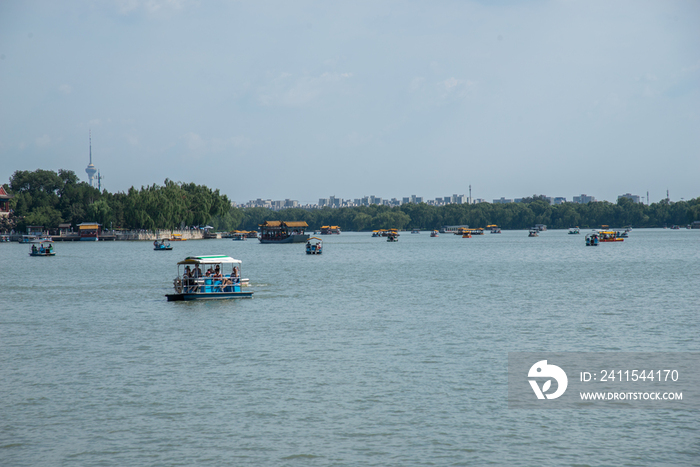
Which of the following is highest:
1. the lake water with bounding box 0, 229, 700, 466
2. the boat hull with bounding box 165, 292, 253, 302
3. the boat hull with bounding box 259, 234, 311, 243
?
the boat hull with bounding box 259, 234, 311, 243

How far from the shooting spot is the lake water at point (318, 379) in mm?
17125

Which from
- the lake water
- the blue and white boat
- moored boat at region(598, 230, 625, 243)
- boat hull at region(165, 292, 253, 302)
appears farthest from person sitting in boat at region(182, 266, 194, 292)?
moored boat at region(598, 230, 625, 243)

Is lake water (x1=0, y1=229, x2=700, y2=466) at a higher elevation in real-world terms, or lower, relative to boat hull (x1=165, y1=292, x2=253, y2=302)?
lower

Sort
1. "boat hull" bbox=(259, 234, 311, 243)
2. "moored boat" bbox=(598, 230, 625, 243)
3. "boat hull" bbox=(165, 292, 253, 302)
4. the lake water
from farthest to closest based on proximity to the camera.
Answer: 1. "moored boat" bbox=(598, 230, 625, 243)
2. "boat hull" bbox=(259, 234, 311, 243)
3. "boat hull" bbox=(165, 292, 253, 302)
4. the lake water

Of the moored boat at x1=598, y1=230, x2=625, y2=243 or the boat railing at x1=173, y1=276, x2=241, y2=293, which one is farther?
the moored boat at x1=598, y1=230, x2=625, y2=243

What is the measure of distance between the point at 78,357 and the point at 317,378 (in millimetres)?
11116

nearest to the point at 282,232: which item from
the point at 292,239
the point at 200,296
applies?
the point at 292,239

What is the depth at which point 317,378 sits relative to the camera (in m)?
24.5

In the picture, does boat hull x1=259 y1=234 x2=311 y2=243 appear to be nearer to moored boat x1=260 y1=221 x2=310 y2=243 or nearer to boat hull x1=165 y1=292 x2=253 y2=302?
moored boat x1=260 y1=221 x2=310 y2=243

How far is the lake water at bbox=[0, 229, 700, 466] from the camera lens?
17.1 meters

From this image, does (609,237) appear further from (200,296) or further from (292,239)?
(200,296)

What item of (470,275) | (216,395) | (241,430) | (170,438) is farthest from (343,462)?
(470,275)

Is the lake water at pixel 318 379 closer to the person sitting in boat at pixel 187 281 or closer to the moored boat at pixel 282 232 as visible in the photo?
the person sitting in boat at pixel 187 281

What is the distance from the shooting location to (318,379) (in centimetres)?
2430
